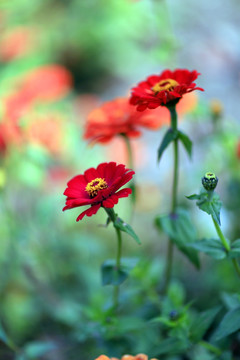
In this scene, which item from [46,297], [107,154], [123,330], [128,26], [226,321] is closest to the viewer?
[226,321]

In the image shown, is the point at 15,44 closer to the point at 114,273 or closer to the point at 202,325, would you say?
the point at 114,273

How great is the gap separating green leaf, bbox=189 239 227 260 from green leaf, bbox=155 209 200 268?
45mm

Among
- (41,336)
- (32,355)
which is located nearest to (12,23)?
(41,336)

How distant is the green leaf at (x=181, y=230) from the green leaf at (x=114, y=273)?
97mm

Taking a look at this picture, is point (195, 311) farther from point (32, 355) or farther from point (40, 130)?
point (40, 130)

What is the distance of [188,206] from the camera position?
1.34m

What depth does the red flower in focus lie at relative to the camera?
34.1 inches

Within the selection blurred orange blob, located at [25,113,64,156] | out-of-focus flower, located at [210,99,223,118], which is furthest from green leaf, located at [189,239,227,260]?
blurred orange blob, located at [25,113,64,156]

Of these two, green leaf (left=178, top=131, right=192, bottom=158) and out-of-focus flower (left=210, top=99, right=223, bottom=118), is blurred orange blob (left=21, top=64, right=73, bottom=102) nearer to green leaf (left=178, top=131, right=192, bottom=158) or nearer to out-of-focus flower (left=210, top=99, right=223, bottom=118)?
out-of-focus flower (left=210, top=99, right=223, bottom=118)

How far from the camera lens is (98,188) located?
2.11ft

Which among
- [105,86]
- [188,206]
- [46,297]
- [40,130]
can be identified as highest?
[105,86]

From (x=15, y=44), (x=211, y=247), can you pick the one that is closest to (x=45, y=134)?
(x=211, y=247)

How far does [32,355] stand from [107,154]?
1095 mm

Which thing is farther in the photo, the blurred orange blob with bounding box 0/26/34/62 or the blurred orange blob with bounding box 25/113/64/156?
the blurred orange blob with bounding box 0/26/34/62
